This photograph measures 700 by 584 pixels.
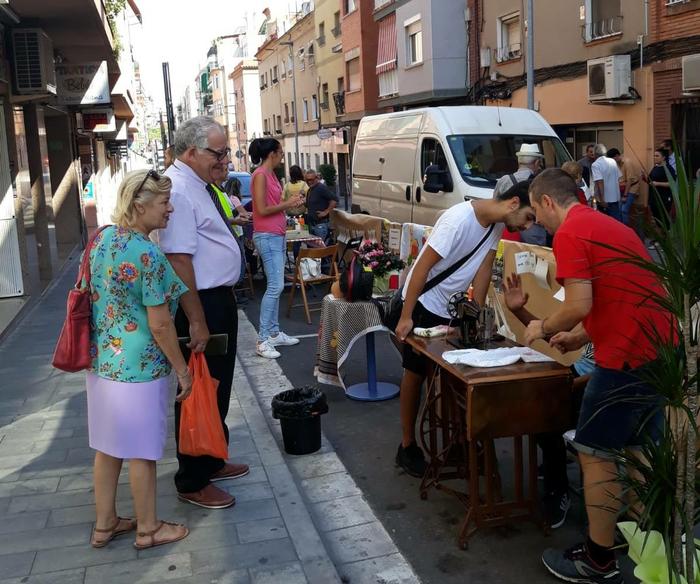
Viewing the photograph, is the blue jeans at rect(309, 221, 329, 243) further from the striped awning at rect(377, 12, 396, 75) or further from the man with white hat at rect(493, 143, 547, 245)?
the striped awning at rect(377, 12, 396, 75)

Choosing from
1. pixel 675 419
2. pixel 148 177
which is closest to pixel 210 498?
pixel 148 177

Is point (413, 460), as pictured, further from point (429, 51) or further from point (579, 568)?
point (429, 51)

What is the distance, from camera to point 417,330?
4.36m

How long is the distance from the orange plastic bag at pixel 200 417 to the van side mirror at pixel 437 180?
7599 mm

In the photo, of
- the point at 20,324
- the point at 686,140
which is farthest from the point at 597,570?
the point at 686,140

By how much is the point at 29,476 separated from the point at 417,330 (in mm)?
2463

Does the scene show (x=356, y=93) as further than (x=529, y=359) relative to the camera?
Yes

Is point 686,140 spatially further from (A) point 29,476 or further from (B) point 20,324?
(A) point 29,476

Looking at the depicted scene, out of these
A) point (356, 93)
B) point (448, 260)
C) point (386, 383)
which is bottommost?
point (386, 383)

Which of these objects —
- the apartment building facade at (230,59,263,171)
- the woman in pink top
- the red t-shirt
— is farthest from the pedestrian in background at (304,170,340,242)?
the apartment building facade at (230,59,263,171)

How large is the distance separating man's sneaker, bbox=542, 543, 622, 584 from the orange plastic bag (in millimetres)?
1683

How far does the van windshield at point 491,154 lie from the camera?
11.1m

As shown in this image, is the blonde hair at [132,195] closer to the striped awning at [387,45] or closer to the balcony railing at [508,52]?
the balcony railing at [508,52]

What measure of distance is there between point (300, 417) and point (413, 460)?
2.55 feet
